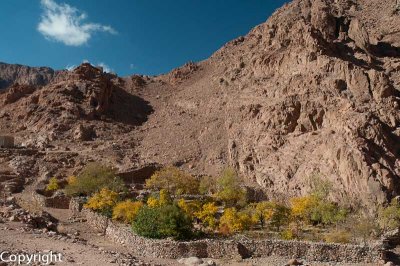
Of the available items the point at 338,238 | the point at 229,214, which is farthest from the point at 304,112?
the point at 338,238

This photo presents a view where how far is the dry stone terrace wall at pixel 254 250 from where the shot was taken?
24.6 meters

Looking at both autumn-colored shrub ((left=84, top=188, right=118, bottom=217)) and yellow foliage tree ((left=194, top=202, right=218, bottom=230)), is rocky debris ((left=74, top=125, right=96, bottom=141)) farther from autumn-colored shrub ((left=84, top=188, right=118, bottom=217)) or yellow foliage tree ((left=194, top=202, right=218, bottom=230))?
yellow foliage tree ((left=194, top=202, right=218, bottom=230))

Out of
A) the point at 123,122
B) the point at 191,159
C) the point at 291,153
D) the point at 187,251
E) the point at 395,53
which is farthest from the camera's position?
the point at 123,122

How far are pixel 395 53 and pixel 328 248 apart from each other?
55.4 metres

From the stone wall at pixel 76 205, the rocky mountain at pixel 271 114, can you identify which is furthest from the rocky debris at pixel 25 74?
the stone wall at pixel 76 205

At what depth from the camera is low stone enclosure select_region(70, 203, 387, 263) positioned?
24.6 meters

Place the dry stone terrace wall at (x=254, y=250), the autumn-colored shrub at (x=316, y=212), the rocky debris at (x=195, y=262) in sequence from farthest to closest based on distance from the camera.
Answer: the autumn-colored shrub at (x=316, y=212), the dry stone terrace wall at (x=254, y=250), the rocky debris at (x=195, y=262)

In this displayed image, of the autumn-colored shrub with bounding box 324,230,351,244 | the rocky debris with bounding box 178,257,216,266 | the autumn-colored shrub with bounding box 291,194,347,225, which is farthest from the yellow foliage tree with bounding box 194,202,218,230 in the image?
the rocky debris with bounding box 178,257,216,266

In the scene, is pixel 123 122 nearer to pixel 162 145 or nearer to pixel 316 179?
pixel 162 145

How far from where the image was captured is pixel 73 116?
7638 cm

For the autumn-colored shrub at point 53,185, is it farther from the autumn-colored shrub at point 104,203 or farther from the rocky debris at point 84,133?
the rocky debris at point 84,133

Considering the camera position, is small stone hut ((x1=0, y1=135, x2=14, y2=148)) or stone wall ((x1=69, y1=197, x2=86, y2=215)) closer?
stone wall ((x1=69, y1=197, x2=86, y2=215))

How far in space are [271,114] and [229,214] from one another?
2558cm

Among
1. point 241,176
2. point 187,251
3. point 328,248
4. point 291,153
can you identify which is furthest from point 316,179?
point 187,251
